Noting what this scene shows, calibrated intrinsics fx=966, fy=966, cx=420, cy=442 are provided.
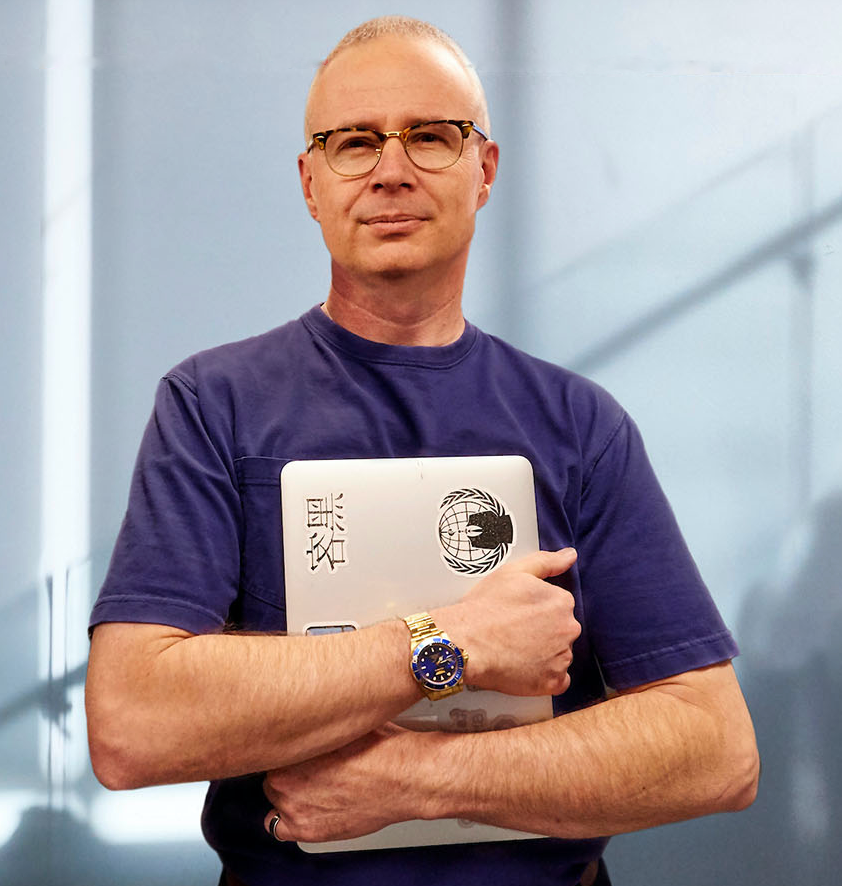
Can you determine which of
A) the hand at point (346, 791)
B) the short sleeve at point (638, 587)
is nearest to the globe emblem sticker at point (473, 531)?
the short sleeve at point (638, 587)

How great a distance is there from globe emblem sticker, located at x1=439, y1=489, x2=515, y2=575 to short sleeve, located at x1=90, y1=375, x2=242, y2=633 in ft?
0.85

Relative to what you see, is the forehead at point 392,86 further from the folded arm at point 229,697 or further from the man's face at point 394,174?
A: the folded arm at point 229,697

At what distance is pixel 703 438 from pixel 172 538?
1.11 meters

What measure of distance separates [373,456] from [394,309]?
0.72 feet

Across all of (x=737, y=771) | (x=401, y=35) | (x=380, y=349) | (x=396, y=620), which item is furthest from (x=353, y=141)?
(x=737, y=771)

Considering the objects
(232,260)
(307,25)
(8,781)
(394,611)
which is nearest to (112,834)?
(8,781)

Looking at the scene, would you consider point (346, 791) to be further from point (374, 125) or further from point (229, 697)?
point (374, 125)

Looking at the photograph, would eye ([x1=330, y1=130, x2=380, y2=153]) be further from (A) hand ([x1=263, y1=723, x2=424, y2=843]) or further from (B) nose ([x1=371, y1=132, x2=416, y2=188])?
(A) hand ([x1=263, y1=723, x2=424, y2=843])

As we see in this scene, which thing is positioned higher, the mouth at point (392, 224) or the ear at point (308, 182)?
the ear at point (308, 182)

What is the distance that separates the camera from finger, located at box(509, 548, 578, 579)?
1.17 m

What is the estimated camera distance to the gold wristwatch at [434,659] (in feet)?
3.45

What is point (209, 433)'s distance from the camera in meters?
1.18

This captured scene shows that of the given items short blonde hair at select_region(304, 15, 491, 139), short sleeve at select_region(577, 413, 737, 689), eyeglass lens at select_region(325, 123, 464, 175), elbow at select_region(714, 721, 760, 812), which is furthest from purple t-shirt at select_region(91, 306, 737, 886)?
short blonde hair at select_region(304, 15, 491, 139)

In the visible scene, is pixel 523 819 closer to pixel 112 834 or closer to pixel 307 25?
pixel 112 834
